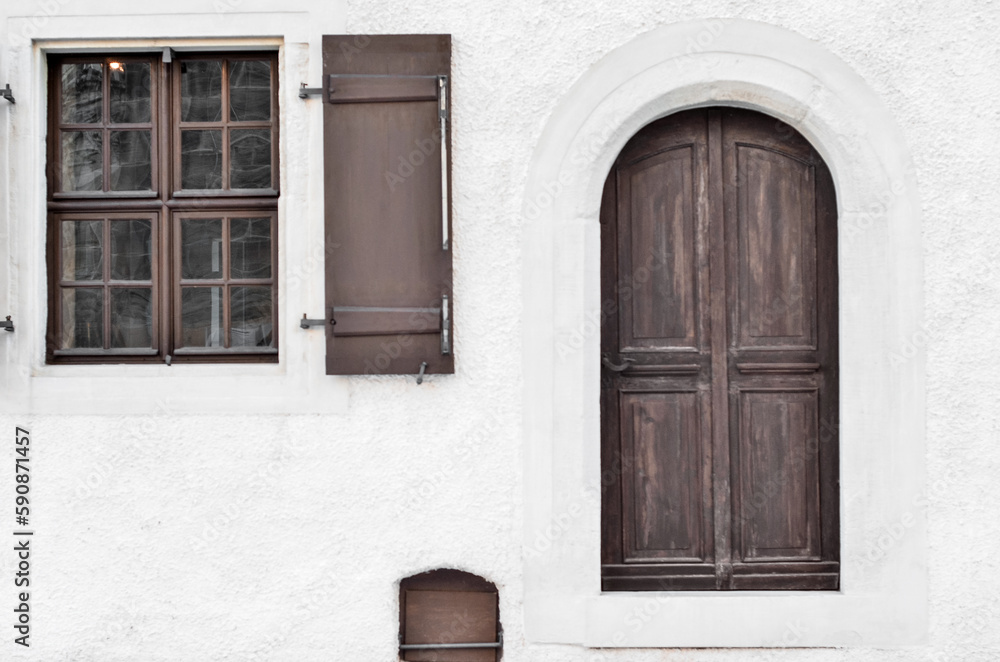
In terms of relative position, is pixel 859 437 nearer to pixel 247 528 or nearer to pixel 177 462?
pixel 247 528

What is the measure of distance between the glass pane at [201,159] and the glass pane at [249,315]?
503mm

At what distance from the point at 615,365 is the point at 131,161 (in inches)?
93.1

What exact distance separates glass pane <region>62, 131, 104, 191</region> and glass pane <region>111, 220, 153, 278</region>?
8.8 inches

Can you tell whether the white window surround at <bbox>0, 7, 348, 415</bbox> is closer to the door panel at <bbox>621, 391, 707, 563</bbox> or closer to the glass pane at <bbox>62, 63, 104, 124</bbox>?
the glass pane at <bbox>62, 63, 104, 124</bbox>

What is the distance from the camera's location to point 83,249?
11.6 ft

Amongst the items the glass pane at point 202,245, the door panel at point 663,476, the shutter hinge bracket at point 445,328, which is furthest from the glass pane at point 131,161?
the door panel at point 663,476

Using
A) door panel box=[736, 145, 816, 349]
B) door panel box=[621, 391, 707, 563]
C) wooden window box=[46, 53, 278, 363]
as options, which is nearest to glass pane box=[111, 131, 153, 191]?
wooden window box=[46, 53, 278, 363]

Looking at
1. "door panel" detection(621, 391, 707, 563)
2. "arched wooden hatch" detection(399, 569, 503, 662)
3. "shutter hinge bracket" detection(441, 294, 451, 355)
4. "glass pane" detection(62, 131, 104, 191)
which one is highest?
"glass pane" detection(62, 131, 104, 191)

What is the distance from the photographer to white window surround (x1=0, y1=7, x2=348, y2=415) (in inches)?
132

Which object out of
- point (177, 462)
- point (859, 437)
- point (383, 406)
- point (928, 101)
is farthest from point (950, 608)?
point (177, 462)

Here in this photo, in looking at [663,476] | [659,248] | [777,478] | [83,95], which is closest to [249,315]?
[83,95]

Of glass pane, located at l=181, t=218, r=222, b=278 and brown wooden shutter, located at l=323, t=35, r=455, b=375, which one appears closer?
brown wooden shutter, located at l=323, t=35, r=455, b=375

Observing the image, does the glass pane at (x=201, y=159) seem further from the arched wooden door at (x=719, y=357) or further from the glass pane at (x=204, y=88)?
the arched wooden door at (x=719, y=357)

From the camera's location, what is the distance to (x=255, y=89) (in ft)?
11.5
